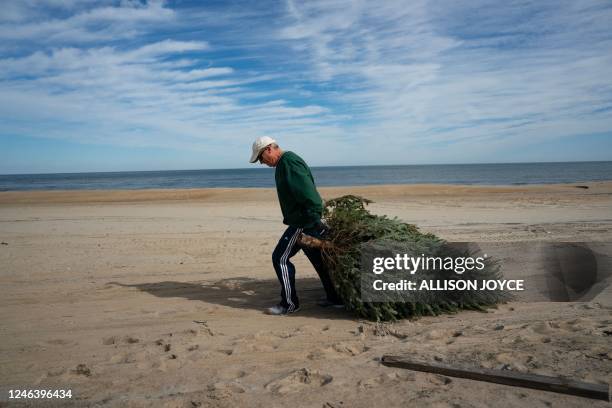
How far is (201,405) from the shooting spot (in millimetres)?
3336

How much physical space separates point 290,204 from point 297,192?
7.8 inches

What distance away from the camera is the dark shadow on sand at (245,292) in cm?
581

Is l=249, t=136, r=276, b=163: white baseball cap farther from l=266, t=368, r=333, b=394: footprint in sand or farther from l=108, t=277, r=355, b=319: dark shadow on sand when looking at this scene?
l=266, t=368, r=333, b=394: footprint in sand

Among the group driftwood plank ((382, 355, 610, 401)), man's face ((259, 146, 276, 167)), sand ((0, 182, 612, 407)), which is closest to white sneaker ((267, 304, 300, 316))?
sand ((0, 182, 612, 407))

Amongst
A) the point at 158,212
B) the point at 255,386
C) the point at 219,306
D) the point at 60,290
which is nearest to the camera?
the point at 255,386

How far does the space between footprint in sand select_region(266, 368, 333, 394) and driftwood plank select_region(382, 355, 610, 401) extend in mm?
574

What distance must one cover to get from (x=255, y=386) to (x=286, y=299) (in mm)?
2016

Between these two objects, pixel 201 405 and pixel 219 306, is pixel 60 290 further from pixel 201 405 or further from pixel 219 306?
pixel 201 405

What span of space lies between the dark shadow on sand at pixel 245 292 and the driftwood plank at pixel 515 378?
1633 mm

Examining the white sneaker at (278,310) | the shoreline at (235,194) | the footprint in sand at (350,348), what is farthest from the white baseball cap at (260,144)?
the shoreline at (235,194)

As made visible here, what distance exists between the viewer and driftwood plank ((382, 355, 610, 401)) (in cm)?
323

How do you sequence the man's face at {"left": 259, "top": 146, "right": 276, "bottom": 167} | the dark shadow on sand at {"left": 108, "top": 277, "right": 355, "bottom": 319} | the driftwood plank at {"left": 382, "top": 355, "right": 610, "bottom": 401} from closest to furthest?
the driftwood plank at {"left": 382, "top": 355, "right": 610, "bottom": 401} → the man's face at {"left": 259, "top": 146, "right": 276, "bottom": 167} → the dark shadow on sand at {"left": 108, "top": 277, "right": 355, "bottom": 319}

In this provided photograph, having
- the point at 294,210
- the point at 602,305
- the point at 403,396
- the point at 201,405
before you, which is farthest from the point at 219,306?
the point at 602,305

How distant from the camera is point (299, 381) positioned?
3.68 meters
